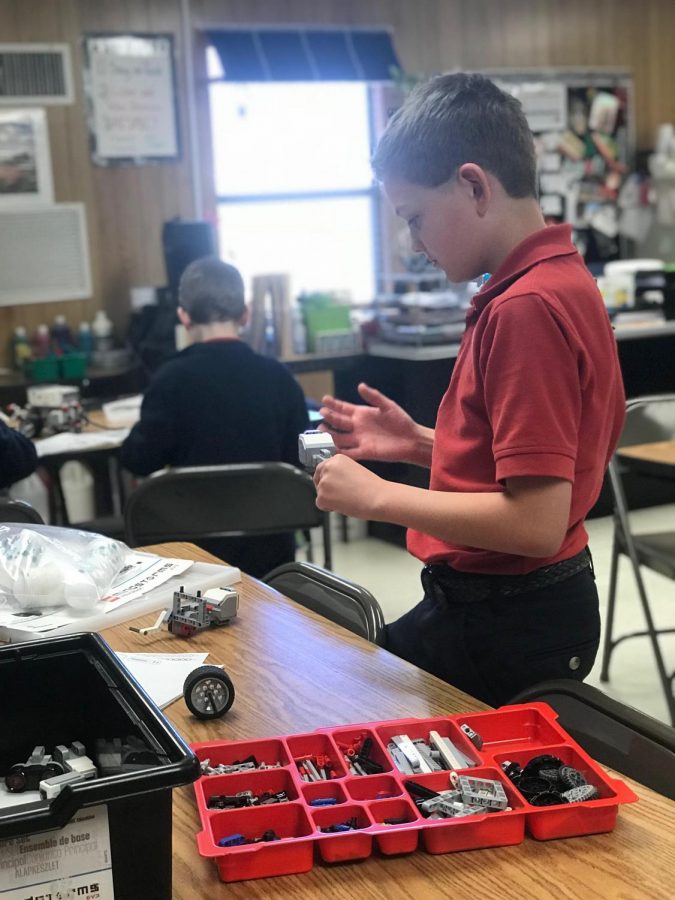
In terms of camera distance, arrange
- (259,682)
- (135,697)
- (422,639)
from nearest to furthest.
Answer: (135,697), (259,682), (422,639)

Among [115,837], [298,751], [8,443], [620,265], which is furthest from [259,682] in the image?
[620,265]

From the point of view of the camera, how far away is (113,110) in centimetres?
525

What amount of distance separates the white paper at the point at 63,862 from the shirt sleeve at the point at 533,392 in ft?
2.17

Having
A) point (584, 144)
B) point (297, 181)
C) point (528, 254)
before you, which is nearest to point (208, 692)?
point (528, 254)

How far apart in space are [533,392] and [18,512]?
1291mm

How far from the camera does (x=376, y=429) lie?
174cm

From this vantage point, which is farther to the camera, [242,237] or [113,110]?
[242,237]

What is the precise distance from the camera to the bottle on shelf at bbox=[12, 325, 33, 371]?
4957mm

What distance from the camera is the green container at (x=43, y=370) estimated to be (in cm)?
482

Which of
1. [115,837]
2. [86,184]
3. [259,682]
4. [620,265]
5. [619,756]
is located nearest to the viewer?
[115,837]

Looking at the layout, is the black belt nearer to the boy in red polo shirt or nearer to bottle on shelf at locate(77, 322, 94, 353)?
the boy in red polo shirt

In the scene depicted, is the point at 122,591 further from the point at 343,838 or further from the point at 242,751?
the point at 343,838

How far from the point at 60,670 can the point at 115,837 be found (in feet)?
0.93

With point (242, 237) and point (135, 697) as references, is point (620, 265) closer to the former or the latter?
point (242, 237)
